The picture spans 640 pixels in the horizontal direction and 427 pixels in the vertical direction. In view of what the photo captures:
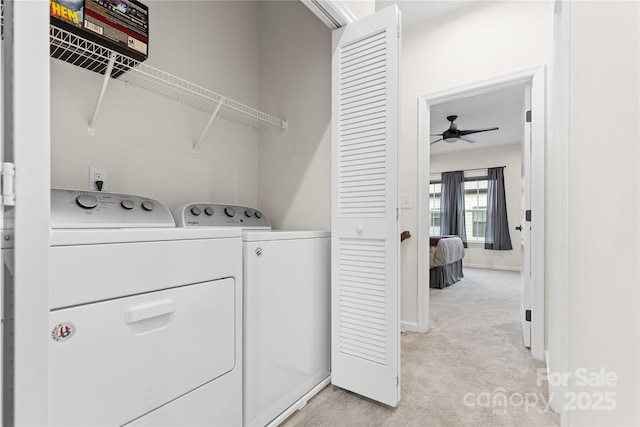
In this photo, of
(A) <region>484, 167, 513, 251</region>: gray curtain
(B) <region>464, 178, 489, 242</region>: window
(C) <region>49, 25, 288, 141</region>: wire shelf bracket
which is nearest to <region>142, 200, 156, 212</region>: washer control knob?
(C) <region>49, 25, 288, 141</region>: wire shelf bracket

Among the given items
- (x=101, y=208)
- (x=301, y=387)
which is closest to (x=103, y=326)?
(x=101, y=208)

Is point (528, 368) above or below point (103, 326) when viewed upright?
below

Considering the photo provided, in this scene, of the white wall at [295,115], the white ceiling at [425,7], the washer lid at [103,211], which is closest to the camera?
the washer lid at [103,211]

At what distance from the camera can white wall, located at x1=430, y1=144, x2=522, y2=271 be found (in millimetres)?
6285

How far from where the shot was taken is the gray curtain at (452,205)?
6934 mm

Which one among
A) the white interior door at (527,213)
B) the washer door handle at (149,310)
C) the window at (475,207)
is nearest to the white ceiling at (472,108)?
the white interior door at (527,213)

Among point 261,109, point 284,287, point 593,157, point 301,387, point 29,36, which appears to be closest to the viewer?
point 29,36

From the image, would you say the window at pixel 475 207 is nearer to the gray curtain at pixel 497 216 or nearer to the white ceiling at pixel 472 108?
the gray curtain at pixel 497 216

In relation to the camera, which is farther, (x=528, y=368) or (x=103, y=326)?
(x=528, y=368)

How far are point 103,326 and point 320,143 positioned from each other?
1521 mm

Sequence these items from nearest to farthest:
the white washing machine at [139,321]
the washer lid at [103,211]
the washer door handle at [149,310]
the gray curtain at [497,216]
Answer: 1. the white washing machine at [139,321]
2. the washer door handle at [149,310]
3. the washer lid at [103,211]
4. the gray curtain at [497,216]

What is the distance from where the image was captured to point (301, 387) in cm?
163

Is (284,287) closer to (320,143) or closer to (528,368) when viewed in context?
(320,143)

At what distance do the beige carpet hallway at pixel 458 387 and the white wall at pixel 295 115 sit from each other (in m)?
1.03
